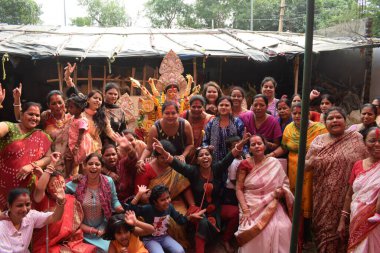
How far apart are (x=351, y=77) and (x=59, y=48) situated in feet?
23.9

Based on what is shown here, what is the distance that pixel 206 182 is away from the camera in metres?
4.04

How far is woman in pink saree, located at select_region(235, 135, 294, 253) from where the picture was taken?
3.73 meters

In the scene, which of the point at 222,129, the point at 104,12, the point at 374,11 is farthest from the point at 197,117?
the point at 104,12

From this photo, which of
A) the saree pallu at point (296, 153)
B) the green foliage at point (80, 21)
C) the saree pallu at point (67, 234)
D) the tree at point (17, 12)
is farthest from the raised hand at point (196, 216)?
the green foliage at point (80, 21)

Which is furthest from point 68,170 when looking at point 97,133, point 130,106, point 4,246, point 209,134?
point 130,106

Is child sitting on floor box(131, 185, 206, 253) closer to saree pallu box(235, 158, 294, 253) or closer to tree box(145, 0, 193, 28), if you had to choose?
saree pallu box(235, 158, 294, 253)

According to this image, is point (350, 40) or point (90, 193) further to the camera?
point (350, 40)

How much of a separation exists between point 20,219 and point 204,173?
1.82 metres

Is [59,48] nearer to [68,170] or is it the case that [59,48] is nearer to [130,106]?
[130,106]

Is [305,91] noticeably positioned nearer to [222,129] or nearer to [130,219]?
[130,219]

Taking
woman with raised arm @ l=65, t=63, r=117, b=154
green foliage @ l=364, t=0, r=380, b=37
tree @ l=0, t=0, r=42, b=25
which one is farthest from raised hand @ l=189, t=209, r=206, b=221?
tree @ l=0, t=0, r=42, b=25

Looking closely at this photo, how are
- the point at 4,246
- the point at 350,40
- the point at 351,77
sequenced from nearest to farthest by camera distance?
the point at 4,246 < the point at 350,40 < the point at 351,77

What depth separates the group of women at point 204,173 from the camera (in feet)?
11.3

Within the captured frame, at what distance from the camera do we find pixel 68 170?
4.14 meters
